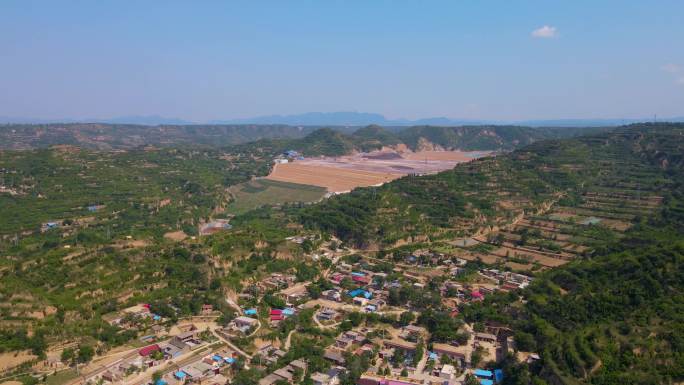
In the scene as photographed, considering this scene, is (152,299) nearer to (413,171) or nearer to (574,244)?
(574,244)

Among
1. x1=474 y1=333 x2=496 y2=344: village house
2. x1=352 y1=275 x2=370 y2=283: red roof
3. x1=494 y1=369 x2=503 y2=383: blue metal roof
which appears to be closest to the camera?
x1=494 y1=369 x2=503 y2=383: blue metal roof

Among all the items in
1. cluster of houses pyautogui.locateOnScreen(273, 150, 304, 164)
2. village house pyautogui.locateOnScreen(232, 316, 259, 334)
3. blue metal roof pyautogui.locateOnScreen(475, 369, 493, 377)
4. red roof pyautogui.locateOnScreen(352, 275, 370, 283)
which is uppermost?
cluster of houses pyautogui.locateOnScreen(273, 150, 304, 164)

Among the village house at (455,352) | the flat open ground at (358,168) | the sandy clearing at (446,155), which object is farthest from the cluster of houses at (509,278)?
the sandy clearing at (446,155)

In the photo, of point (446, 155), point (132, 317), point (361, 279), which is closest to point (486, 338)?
point (361, 279)

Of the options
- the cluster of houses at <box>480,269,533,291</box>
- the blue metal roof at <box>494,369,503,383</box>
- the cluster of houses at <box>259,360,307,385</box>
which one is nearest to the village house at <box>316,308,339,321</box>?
the cluster of houses at <box>259,360,307,385</box>

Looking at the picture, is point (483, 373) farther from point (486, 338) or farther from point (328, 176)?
point (328, 176)

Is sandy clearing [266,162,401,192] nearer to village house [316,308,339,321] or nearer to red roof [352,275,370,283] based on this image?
red roof [352,275,370,283]

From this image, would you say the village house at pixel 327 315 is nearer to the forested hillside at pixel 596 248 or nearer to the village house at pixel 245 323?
the village house at pixel 245 323
